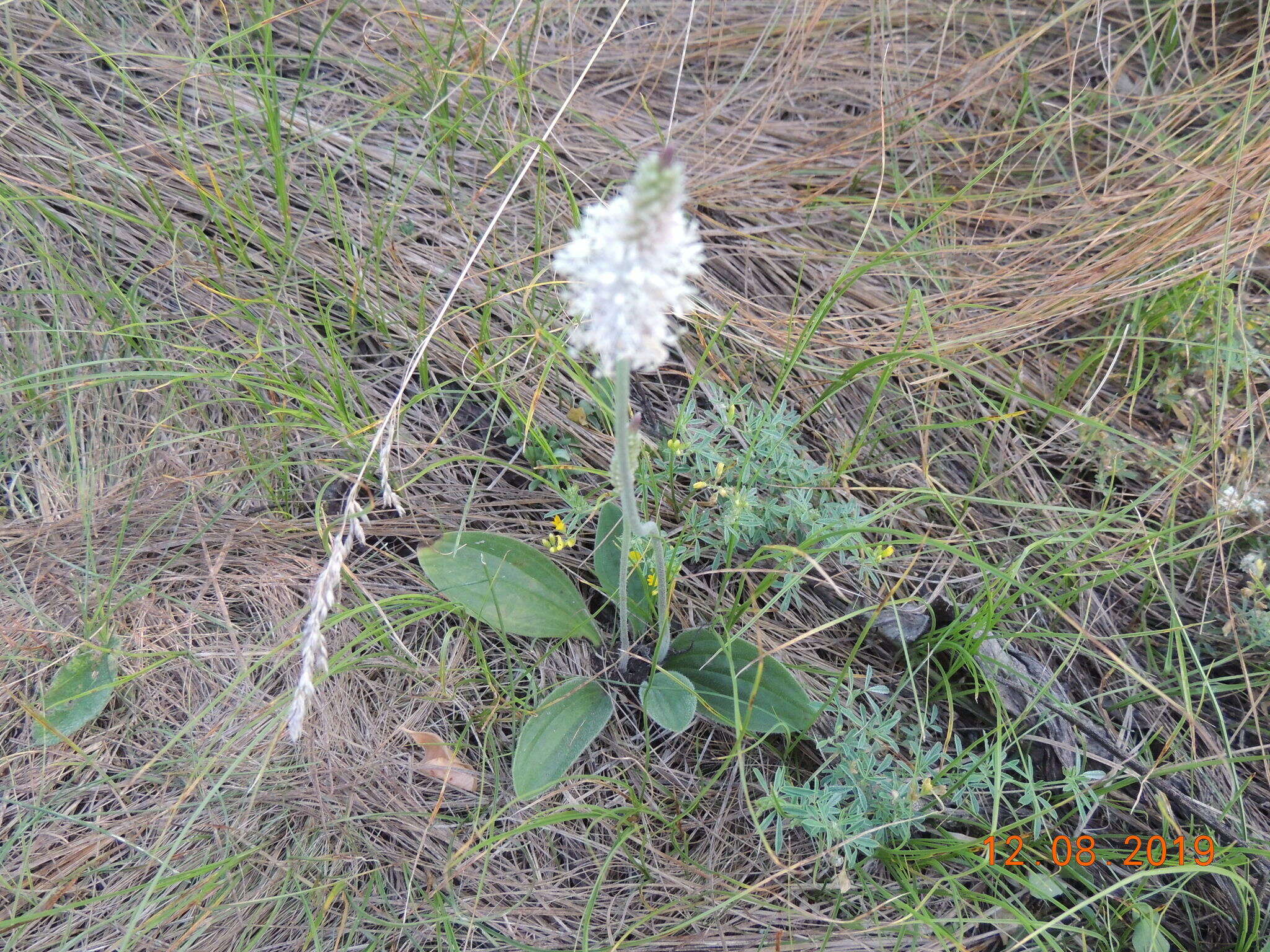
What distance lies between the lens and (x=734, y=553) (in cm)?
214

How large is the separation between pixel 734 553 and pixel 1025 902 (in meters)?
1.06

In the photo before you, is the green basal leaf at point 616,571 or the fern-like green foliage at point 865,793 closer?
the fern-like green foliage at point 865,793

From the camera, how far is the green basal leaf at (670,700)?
1.79 m

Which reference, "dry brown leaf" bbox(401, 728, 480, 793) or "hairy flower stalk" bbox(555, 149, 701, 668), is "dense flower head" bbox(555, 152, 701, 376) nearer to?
"hairy flower stalk" bbox(555, 149, 701, 668)

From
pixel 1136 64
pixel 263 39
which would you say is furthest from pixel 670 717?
pixel 1136 64

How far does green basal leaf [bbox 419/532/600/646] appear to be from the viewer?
1.91 m

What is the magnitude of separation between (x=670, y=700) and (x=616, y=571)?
35 centimetres

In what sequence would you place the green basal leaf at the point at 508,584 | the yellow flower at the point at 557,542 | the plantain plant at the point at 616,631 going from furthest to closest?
the yellow flower at the point at 557,542, the green basal leaf at the point at 508,584, the plantain plant at the point at 616,631

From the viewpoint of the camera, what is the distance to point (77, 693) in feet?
6.19

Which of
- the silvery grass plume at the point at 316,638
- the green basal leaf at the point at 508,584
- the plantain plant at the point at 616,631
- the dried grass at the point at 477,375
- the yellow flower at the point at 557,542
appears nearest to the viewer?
the silvery grass plume at the point at 316,638

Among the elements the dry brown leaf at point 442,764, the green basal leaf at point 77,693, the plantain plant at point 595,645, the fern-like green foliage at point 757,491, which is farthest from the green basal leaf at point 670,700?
the green basal leaf at point 77,693

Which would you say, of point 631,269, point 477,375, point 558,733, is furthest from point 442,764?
point 631,269

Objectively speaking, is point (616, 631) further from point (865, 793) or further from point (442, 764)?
point (865, 793)
